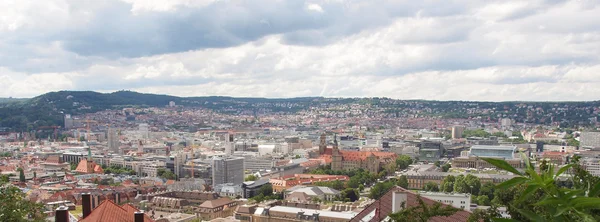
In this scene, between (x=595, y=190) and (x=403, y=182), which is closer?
(x=595, y=190)

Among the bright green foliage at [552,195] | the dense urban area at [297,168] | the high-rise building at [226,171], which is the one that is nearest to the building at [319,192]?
the dense urban area at [297,168]

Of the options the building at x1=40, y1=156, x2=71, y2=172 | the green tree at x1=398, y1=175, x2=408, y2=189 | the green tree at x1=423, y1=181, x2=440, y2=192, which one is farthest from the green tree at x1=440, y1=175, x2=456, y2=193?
the building at x1=40, y1=156, x2=71, y2=172

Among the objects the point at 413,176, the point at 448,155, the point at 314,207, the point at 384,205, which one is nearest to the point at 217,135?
the point at 448,155

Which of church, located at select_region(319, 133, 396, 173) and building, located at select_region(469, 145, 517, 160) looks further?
building, located at select_region(469, 145, 517, 160)

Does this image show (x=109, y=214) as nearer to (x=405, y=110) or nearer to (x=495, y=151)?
(x=495, y=151)

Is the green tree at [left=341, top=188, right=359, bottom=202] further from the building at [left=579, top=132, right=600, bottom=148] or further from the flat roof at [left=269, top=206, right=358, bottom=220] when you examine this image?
the building at [left=579, top=132, right=600, bottom=148]

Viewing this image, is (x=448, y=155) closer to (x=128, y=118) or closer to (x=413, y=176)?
(x=413, y=176)

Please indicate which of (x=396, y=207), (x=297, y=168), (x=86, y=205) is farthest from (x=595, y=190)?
(x=297, y=168)
